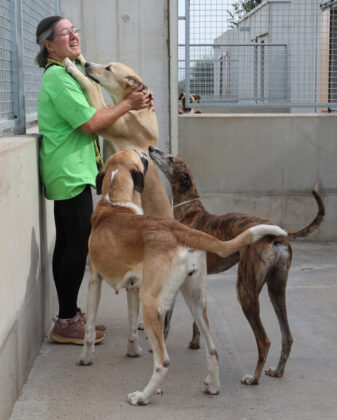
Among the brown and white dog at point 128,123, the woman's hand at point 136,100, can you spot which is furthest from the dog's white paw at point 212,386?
the woman's hand at point 136,100

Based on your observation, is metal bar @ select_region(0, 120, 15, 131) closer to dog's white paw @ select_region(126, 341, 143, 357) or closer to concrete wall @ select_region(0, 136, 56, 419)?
concrete wall @ select_region(0, 136, 56, 419)

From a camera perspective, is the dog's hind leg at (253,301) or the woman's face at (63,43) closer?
the dog's hind leg at (253,301)

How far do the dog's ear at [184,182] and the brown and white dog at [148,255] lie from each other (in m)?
0.68

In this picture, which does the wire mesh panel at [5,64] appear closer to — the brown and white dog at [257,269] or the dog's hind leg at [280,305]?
the brown and white dog at [257,269]

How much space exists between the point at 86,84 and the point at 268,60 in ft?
18.6

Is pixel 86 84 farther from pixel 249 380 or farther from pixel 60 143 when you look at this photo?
pixel 249 380

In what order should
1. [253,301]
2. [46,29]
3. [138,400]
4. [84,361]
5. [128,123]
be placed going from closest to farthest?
[138,400] < [253,301] < [84,361] < [46,29] < [128,123]

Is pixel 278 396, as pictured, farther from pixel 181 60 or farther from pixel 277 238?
pixel 181 60

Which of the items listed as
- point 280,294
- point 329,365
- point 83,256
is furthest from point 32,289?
point 329,365

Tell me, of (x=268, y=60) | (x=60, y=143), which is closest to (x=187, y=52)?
(x=268, y=60)

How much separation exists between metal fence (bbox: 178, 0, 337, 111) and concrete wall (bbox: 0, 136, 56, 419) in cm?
435

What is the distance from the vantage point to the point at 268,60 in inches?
394

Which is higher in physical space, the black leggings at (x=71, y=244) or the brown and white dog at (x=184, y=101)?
the brown and white dog at (x=184, y=101)

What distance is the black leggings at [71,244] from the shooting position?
4.70 metres
